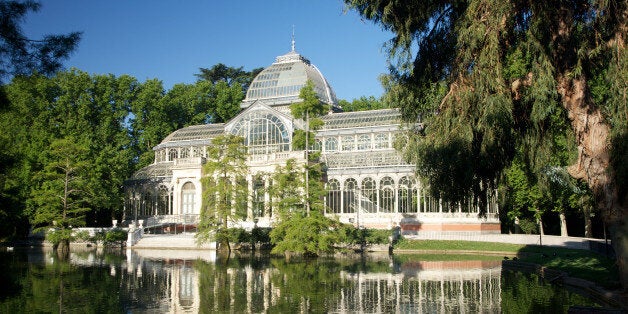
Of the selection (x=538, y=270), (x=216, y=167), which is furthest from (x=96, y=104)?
(x=538, y=270)

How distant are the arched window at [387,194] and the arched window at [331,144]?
6736mm

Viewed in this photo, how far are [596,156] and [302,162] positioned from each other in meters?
27.7

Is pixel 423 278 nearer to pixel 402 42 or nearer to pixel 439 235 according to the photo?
pixel 402 42

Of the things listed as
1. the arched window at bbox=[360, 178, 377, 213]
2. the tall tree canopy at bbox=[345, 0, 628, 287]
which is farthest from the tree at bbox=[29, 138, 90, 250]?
the tall tree canopy at bbox=[345, 0, 628, 287]

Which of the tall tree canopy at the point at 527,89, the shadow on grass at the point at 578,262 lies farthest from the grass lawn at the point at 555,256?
the tall tree canopy at the point at 527,89

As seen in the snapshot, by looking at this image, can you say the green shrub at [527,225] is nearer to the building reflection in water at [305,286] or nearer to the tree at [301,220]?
the building reflection in water at [305,286]

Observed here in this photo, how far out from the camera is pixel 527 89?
15.6m

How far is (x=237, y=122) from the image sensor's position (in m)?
50.9

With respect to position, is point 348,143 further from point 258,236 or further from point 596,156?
point 596,156

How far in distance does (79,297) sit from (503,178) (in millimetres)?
13209

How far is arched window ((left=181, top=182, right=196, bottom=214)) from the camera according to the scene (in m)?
49.2

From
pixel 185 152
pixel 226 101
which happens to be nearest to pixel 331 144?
pixel 185 152

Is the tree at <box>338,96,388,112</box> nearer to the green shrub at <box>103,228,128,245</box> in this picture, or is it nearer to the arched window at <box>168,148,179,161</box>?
the arched window at <box>168,148,179,161</box>

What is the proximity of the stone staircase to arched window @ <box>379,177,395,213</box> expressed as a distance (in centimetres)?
1363
